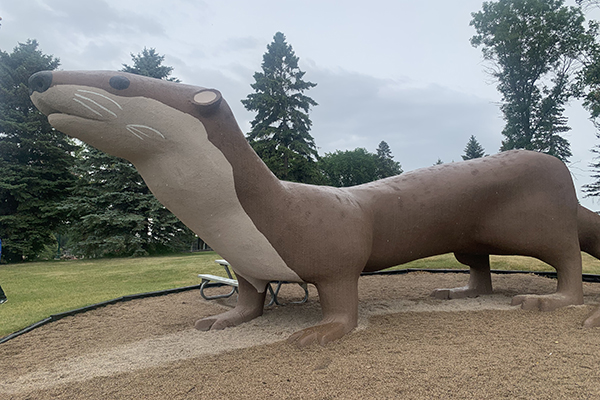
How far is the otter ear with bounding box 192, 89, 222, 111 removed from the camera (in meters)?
2.83

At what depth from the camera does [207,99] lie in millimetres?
2867

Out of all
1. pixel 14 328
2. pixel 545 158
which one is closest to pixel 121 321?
pixel 14 328

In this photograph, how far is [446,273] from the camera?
24.4ft

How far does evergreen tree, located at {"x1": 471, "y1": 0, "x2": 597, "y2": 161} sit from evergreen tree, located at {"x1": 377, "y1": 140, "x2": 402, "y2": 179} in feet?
66.8

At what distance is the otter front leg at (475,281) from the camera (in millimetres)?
4973

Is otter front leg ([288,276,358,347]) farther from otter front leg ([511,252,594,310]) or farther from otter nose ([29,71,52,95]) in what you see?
otter nose ([29,71,52,95])

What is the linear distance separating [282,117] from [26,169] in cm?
1174

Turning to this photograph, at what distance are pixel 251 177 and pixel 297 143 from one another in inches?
642

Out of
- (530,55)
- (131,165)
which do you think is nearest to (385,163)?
(530,55)

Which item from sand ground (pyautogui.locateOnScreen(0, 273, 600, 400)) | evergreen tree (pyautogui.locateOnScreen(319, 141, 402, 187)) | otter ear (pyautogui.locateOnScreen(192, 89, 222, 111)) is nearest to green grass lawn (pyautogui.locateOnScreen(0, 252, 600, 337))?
sand ground (pyautogui.locateOnScreen(0, 273, 600, 400))

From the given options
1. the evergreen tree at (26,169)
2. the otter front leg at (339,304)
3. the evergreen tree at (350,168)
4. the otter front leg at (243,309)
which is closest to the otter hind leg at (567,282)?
the otter front leg at (339,304)

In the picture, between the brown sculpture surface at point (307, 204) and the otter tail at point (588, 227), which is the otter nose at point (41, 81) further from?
the otter tail at point (588, 227)

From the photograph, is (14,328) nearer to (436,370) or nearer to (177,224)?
(436,370)

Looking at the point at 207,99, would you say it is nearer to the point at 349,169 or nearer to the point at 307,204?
the point at 307,204
